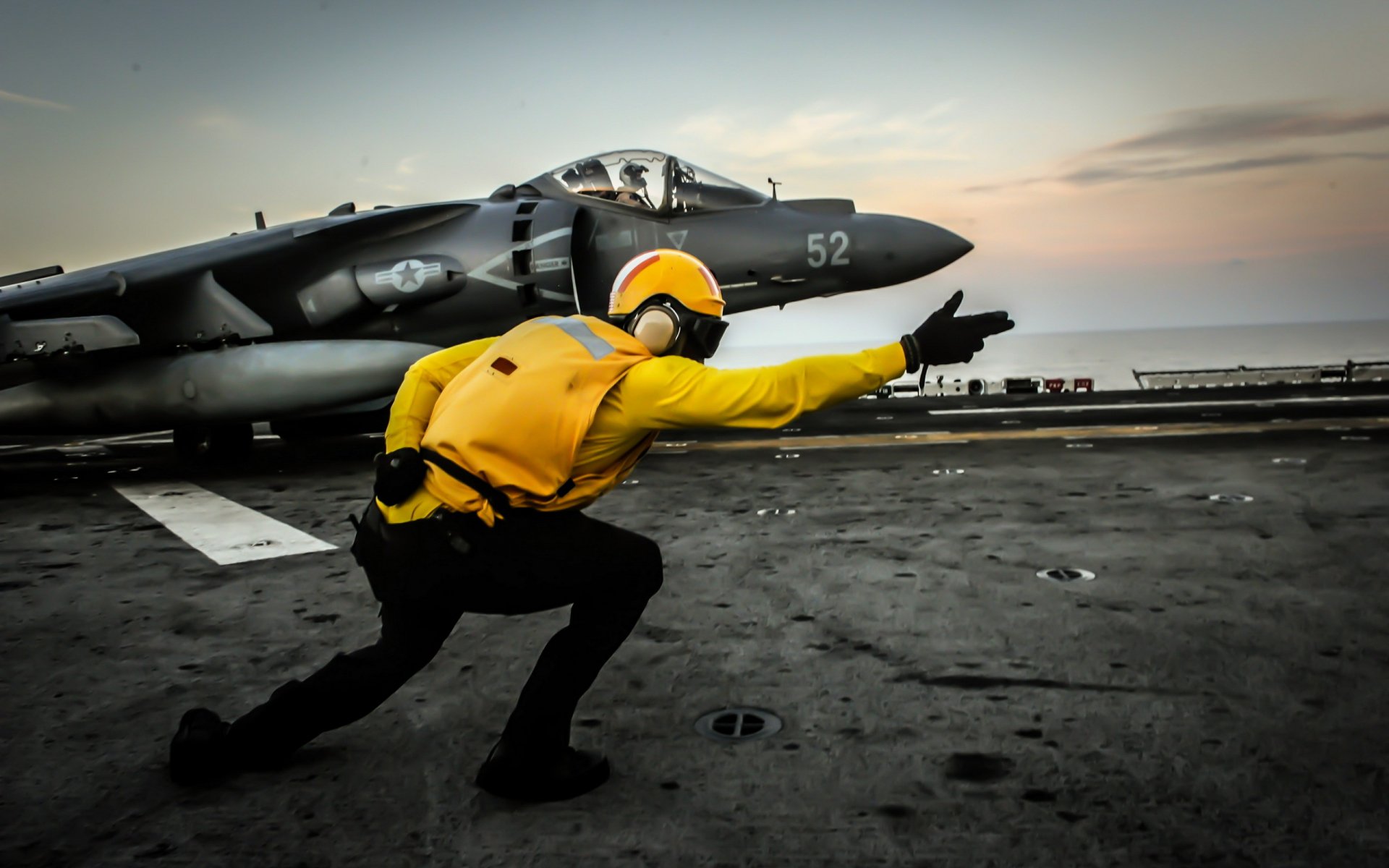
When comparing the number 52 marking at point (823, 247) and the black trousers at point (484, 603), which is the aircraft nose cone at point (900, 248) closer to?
the number 52 marking at point (823, 247)

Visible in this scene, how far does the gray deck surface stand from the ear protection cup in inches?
48.6

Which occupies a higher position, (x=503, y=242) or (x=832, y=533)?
(x=503, y=242)

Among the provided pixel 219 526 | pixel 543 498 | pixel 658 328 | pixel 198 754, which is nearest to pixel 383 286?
pixel 219 526

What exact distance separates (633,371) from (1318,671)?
2.71m

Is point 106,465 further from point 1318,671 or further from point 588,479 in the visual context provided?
point 1318,671

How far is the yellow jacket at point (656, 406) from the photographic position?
250 centimetres

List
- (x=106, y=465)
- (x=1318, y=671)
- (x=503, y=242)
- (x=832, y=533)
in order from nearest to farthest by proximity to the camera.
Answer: (x=1318, y=671) < (x=832, y=533) < (x=503, y=242) < (x=106, y=465)

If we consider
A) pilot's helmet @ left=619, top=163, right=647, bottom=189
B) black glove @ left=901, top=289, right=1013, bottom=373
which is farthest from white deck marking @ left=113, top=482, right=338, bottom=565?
pilot's helmet @ left=619, top=163, right=647, bottom=189

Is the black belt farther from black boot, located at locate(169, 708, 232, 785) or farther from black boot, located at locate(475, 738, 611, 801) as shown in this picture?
black boot, located at locate(169, 708, 232, 785)

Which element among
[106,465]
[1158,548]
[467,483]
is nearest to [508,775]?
[467,483]

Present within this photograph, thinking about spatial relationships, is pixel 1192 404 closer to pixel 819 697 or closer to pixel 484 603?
pixel 819 697

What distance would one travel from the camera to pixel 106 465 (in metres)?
11.4

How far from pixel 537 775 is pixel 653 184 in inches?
332

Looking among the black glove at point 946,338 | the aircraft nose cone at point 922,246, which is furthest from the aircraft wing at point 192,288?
the black glove at point 946,338
